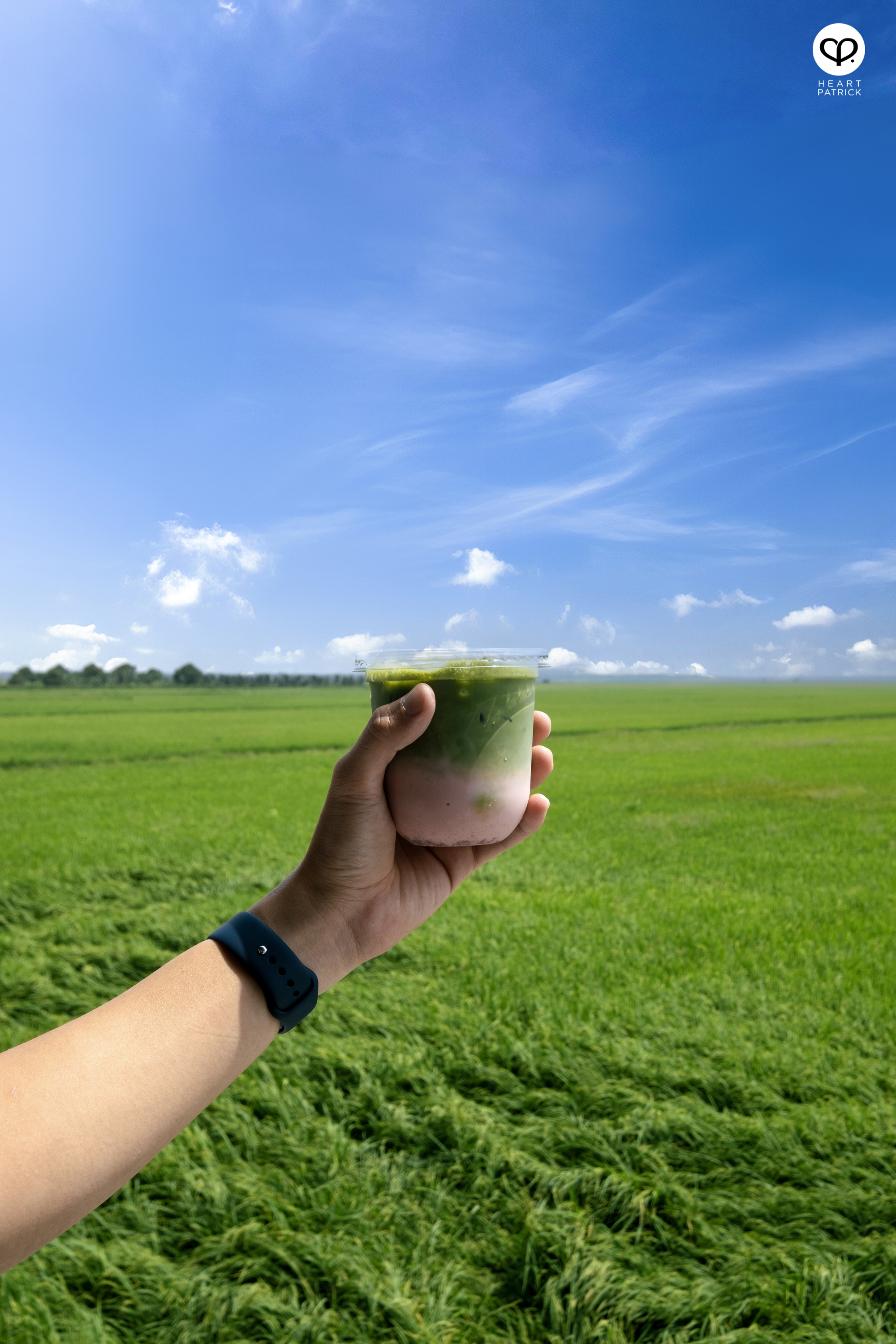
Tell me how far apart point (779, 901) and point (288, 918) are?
7.32m

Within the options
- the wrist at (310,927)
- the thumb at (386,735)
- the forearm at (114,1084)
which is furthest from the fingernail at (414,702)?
the forearm at (114,1084)

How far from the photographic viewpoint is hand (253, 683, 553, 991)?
1.70 metres

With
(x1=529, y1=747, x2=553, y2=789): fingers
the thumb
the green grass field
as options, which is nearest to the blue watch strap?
the thumb

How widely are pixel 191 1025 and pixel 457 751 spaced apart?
73cm

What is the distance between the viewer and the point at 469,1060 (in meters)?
4.50

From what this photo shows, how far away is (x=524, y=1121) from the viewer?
4039mm

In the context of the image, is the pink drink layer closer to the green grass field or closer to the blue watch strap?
the blue watch strap

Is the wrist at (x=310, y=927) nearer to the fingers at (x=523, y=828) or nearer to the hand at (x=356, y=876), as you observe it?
the hand at (x=356, y=876)

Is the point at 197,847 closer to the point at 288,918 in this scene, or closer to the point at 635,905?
the point at 635,905

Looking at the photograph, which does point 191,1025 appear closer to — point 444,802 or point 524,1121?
point 444,802

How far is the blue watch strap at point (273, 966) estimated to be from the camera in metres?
1.60

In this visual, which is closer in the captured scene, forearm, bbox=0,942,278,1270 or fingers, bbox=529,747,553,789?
forearm, bbox=0,942,278,1270

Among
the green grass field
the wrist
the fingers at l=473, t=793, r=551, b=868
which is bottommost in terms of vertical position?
the green grass field

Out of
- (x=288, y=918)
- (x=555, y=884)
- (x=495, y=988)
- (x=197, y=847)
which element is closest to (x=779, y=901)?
(x=555, y=884)
